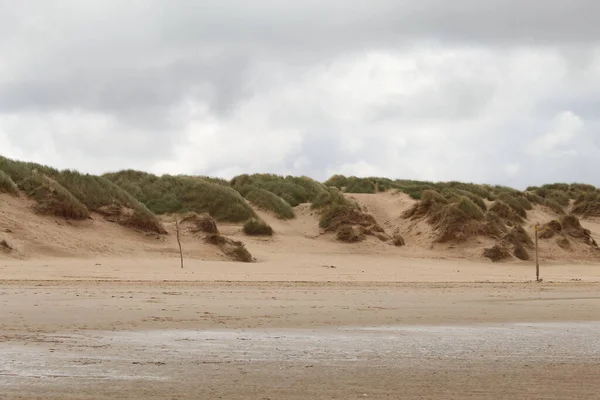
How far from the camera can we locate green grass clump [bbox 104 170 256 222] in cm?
3228

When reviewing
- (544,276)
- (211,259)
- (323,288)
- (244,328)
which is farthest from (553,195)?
(244,328)

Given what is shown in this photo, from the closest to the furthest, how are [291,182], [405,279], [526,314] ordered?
[526,314]
[405,279]
[291,182]

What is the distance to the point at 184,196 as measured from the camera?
33.2 metres

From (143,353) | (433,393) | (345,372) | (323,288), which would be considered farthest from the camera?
(323,288)

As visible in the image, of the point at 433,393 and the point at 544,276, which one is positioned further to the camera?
the point at 544,276

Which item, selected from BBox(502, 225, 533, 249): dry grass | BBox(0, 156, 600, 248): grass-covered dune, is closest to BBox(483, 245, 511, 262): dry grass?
BBox(502, 225, 533, 249): dry grass

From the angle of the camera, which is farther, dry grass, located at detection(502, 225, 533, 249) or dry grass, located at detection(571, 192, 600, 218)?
dry grass, located at detection(571, 192, 600, 218)

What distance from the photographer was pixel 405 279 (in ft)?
71.6

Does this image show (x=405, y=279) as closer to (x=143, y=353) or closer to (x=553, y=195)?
(x=143, y=353)

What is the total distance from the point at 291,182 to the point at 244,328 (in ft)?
95.5

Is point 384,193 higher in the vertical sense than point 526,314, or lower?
higher

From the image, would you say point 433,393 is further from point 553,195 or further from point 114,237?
point 553,195

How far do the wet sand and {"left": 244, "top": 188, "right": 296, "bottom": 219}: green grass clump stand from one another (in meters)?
17.5

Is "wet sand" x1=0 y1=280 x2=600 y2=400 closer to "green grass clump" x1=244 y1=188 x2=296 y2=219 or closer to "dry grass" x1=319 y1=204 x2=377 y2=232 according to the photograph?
"dry grass" x1=319 y1=204 x2=377 y2=232
